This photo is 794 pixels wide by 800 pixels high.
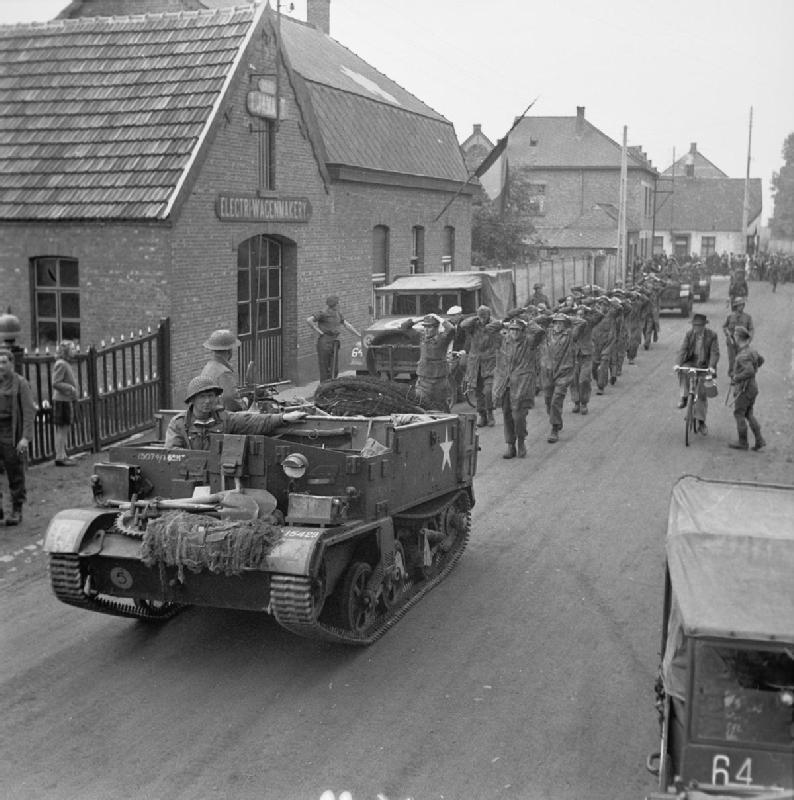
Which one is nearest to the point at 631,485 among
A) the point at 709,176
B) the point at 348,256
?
the point at 348,256

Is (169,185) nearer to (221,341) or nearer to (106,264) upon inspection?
(106,264)

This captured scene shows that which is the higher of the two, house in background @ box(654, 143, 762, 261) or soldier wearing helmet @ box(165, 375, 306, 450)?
house in background @ box(654, 143, 762, 261)

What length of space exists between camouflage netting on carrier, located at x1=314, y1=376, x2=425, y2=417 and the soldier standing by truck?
23.4ft

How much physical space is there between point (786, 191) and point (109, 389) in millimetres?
89502

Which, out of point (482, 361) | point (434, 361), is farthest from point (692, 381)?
point (434, 361)

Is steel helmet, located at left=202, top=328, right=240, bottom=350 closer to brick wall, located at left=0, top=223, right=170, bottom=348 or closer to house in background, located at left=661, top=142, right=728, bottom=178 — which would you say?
brick wall, located at left=0, top=223, right=170, bottom=348

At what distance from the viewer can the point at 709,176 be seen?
345 feet

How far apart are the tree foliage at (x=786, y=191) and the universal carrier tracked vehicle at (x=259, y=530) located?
9206cm

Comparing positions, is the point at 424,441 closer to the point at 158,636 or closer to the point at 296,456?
the point at 296,456

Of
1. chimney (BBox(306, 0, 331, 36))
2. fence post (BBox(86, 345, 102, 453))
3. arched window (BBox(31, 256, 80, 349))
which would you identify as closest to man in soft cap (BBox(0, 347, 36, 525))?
fence post (BBox(86, 345, 102, 453))

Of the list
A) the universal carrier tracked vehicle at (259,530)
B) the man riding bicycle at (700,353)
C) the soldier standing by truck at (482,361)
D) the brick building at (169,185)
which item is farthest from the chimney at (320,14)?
the universal carrier tracked vehicle at (259,530)

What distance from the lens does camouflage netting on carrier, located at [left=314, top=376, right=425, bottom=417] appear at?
1070 cm

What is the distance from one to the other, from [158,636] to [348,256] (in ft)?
54.5

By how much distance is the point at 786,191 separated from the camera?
9669 centimetres
